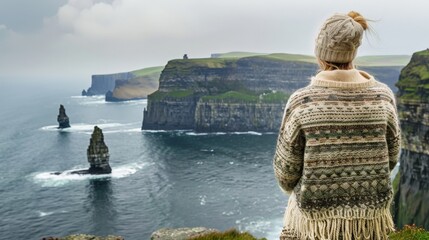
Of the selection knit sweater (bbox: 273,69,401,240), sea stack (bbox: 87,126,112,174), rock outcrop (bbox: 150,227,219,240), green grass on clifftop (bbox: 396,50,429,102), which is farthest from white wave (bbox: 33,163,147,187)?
knit sweater (bbox: 273,69,401,240)

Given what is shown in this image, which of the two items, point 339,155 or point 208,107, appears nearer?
point 339,155

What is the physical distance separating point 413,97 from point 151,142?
298ft

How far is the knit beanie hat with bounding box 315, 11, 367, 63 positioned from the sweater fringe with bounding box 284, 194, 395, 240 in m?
1.55

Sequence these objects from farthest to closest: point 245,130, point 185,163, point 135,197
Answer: point 245,130 → point 185,163 → point 135,197

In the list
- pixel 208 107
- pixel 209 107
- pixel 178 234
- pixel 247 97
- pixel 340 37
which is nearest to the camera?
pixel 340 37

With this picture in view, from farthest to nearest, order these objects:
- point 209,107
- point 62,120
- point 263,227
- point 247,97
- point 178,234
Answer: point 247,97
point 209,107
point 62,120
point 263,227
point 178,234

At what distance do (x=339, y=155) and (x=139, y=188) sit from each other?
255 feet

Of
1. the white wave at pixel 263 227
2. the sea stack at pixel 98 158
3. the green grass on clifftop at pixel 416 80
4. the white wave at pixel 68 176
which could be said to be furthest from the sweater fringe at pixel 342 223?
the sea stack at pixel 98 158

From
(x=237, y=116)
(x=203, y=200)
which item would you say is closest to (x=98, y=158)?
A: (x=203, y=200)

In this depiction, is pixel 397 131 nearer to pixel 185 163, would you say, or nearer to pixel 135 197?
pixel 135 197

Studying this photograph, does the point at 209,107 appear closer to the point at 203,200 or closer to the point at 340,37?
the point at 203,200

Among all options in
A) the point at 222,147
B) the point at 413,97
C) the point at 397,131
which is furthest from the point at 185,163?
the point at 397,131

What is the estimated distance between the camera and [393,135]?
15.1ft

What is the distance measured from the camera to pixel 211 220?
202 feet
